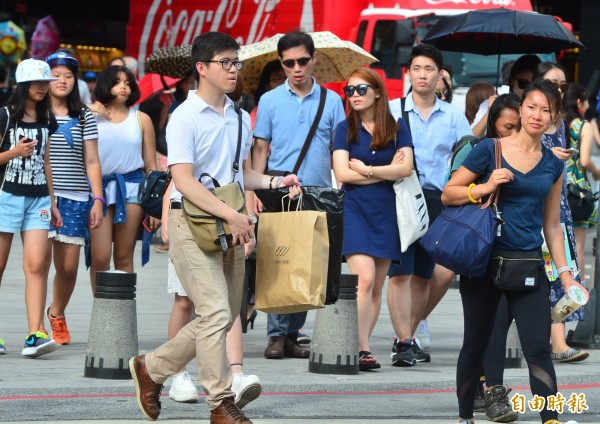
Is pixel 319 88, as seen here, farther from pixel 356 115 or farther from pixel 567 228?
pixel 567 228

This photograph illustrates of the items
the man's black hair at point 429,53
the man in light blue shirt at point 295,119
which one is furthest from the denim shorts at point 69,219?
the man's black hair at point 429,53

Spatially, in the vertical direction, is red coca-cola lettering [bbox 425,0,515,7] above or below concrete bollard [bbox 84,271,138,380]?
above

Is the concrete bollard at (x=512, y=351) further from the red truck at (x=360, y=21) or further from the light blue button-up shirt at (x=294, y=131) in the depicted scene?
the red truck at (x=360, y=21)

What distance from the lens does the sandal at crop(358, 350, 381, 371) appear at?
9.18 metres

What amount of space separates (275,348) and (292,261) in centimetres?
262

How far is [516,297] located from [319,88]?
305 cm

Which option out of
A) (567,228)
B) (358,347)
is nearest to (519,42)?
(567,228)

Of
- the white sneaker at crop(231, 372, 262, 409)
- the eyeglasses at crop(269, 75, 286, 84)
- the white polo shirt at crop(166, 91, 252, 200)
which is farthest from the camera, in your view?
the eyeglasses at crop(269, 75, 286, 84)

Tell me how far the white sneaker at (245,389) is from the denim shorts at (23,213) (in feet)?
8.60

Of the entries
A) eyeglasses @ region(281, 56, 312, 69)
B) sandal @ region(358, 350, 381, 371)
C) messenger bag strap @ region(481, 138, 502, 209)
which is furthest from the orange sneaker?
messenger bag strap @ region(481, 138, 502, 209)

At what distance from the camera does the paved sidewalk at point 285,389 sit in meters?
7.49

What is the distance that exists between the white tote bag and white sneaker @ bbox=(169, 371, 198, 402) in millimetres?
2030

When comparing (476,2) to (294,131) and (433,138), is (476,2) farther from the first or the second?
(294,131)

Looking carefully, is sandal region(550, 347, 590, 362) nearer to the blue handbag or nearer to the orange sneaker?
the blue handbag
